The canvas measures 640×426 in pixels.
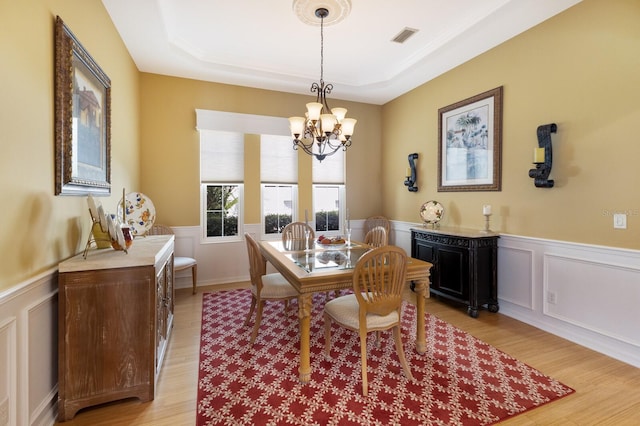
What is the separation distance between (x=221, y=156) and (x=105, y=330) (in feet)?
10.2

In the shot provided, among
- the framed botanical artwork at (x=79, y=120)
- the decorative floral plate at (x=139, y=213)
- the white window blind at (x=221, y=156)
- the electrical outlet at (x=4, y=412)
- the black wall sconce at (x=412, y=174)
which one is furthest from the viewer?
the black wall sconce at (x=412, y=174)

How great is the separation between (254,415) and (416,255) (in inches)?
115

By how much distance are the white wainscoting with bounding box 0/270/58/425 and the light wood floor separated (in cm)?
25

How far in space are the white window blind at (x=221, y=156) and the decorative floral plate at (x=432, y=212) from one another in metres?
2.74

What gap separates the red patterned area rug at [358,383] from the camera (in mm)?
1826

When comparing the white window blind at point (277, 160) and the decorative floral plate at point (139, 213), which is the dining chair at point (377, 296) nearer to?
the decorative floral plate at point (139, 213)

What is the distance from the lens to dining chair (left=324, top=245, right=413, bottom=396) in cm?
203

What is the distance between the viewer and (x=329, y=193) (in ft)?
17.3

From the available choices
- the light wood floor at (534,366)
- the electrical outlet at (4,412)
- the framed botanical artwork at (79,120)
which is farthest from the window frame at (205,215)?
the electrical outlet at (4,412)

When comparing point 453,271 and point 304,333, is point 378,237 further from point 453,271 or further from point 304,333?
point 304,333

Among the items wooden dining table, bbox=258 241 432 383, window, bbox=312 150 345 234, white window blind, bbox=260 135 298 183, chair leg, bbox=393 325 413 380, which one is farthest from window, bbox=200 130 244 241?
chair leg, bbox=393 325 413 380

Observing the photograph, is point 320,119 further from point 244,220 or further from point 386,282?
point 244,220

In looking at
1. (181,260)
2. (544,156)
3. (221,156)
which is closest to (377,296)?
(544,156)

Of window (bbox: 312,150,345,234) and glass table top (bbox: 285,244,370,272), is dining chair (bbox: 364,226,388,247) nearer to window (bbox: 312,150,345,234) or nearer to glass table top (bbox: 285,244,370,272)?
glass table top (bbox: 285,244,370,272)
